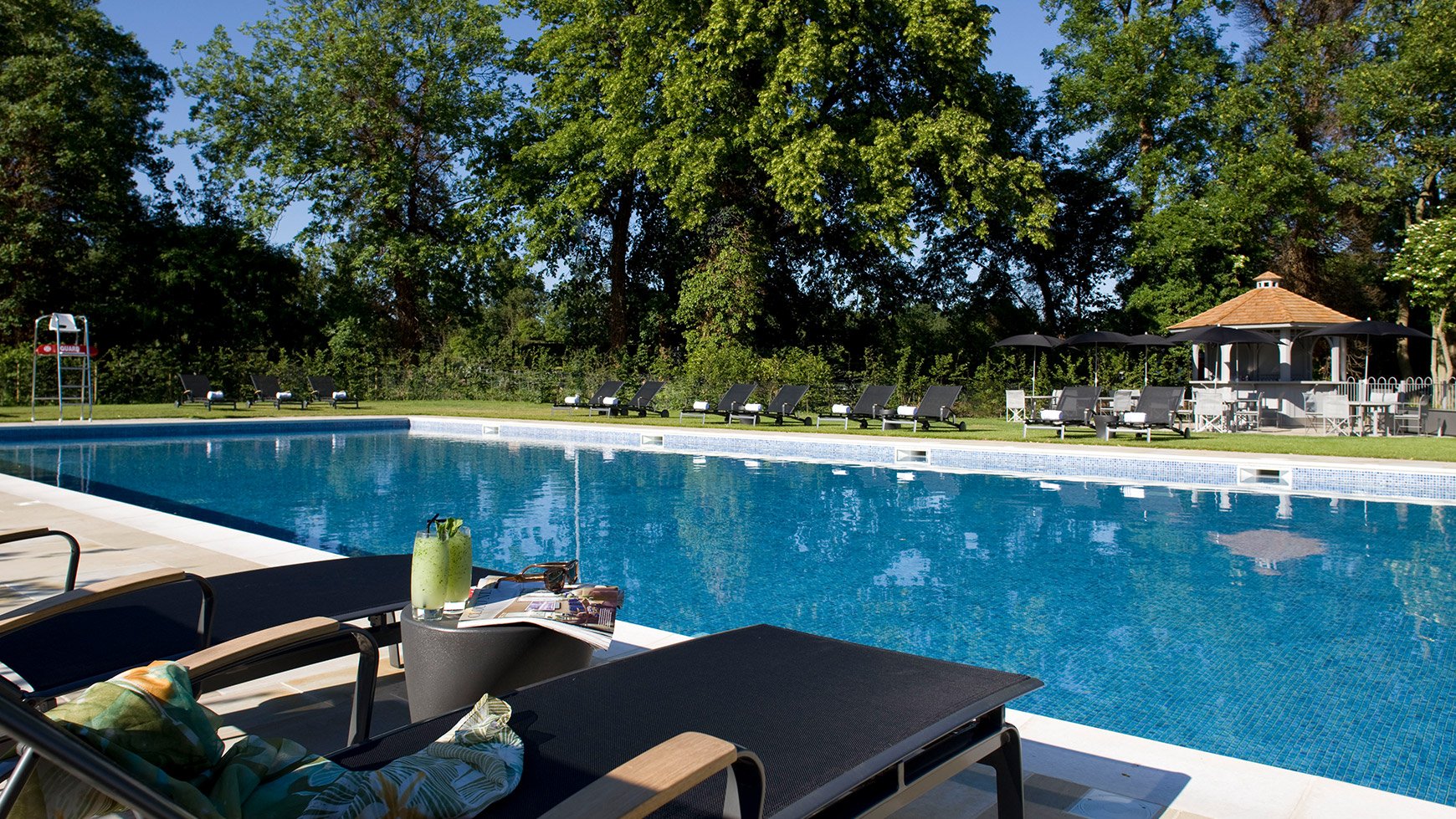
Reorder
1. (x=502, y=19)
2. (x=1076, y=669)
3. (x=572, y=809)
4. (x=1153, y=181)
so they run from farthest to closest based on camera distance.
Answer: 1. (x=502, y=19)
2. (x=1153, y=181)
3. (x=1076, y=669)
4. (x=572, y=809)

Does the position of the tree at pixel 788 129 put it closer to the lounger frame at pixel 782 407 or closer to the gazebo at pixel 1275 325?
the gazebo at pixel 1275 325

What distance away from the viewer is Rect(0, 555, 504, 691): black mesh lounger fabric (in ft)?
8.21

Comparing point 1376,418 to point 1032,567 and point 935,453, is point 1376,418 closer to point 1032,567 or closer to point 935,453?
point 935,453

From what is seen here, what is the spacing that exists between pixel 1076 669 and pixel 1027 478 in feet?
21.4

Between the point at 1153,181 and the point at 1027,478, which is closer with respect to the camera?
the point at 1027,478

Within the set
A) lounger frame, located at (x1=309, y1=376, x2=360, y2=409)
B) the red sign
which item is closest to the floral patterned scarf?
the red sign

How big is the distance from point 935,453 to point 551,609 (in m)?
9.65

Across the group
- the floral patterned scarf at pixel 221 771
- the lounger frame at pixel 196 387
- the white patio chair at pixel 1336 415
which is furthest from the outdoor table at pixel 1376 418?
→ the lounger frame at pixel 196 387

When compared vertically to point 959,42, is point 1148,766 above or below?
below

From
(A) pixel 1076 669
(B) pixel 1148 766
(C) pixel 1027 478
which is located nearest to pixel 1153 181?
(C) pixel 1027 478

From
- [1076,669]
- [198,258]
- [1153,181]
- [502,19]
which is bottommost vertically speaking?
[1076,669]

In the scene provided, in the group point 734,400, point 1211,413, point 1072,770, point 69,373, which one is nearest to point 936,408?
point 734,400

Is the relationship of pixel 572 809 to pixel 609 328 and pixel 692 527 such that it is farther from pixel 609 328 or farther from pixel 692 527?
pixel 609 328

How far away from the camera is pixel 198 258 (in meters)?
24.0
